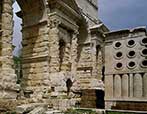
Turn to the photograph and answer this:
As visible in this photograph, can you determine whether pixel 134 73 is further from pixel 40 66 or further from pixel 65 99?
pixel 40 66

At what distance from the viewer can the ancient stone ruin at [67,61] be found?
45.1 ft

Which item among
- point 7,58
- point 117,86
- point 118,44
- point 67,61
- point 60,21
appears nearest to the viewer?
point 7,58

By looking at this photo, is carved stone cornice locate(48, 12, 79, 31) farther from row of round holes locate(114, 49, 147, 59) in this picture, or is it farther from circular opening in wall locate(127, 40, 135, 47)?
circular opening in wall locate(127, 40, 135, 47)

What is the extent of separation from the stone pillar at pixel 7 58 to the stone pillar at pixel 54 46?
391 cm

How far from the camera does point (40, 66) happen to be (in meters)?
17.8

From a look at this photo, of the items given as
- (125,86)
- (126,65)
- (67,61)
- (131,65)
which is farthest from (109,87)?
(67,61)

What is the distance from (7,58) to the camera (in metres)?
13.7

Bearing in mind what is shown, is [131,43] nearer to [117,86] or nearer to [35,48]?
[117,86]

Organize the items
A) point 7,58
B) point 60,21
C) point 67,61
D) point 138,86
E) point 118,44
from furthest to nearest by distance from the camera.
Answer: point 67,61
point 60,21
point 118,44
point 138,86
point 7,58

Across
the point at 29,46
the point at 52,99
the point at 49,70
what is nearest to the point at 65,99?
the point at 52,99

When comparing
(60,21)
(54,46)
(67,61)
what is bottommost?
(67,61)

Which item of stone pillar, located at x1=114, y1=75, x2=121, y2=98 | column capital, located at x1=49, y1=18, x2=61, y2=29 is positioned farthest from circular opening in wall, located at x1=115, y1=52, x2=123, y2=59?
column capital, located at x1=49, y1=18, x2=61, y2=29

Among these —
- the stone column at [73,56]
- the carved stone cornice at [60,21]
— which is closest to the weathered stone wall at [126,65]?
the carved stone cornice at [60,21]

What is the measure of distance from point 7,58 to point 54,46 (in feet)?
14.7
